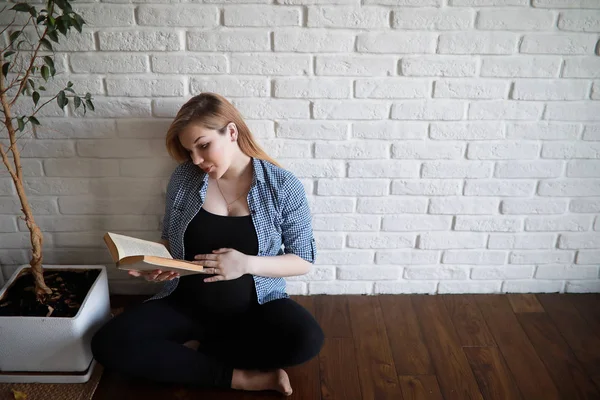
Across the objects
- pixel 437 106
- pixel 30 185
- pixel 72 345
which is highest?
pixel 437 106

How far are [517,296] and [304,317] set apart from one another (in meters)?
0.92

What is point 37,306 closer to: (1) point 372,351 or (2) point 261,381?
(2) point 261,381

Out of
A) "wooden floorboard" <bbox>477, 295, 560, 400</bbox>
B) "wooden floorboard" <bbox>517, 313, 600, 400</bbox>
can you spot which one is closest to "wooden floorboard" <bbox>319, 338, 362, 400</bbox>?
"wooden floorboard" <bbox>477, 295, 560, 400</bbox>

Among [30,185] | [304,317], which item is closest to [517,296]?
[304,317]

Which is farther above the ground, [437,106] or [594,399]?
[437,106]

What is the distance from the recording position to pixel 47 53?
163 centimetres

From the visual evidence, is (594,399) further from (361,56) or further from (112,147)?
(112,147)

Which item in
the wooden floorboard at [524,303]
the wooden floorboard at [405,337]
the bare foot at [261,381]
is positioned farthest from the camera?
the wooden floorboard at [524,303]

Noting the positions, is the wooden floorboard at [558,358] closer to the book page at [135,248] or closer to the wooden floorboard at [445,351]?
the wooden floorboard at [445,351]

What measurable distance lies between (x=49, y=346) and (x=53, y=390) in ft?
0.45

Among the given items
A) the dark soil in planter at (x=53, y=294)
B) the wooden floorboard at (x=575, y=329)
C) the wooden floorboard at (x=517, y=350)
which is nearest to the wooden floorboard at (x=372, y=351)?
the wooden floorboard at (x=517, y=350)

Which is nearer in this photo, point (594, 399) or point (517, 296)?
point (594, 399)

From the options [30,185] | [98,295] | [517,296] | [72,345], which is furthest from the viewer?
[517,296]

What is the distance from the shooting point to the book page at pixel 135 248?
4.42ft
